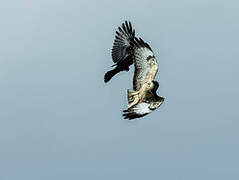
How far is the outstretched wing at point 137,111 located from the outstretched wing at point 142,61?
111 cm

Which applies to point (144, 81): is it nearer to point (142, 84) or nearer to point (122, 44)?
point (142, 84)

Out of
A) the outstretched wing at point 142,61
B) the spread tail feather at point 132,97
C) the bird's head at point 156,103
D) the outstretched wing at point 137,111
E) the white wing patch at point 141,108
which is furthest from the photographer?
the outstretched wing at point 142,61

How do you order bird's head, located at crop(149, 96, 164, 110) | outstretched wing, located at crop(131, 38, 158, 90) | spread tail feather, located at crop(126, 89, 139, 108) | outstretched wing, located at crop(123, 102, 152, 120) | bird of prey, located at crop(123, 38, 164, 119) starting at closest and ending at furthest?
outstretched wing, located at crop(123, 102, 152, 120), bird's head, located at crop(149, 96, 164, 110), bird of prey, located at crop(123, 38, 164, 119), spread tail feather, located at crop(126, 89, 139, 108), outstretched wing, located at crop(131, 38, 158, 90)

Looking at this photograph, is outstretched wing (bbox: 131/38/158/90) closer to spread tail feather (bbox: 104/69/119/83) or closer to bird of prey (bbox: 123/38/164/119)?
bird of prey (bbox: 123/38/164/119)

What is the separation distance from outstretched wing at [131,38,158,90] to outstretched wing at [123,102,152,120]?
111 centimetres

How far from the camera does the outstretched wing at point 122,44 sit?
3797 centimetres

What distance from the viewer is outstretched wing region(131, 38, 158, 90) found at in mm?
27328

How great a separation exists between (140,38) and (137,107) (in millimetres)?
2853

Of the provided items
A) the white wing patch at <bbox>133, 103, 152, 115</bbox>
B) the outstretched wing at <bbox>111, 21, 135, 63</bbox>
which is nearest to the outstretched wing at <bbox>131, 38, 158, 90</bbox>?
the white wing patch at <bbox>133, 103, 152, 115</bbox>

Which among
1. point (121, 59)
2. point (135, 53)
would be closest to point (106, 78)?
point (121, 59)

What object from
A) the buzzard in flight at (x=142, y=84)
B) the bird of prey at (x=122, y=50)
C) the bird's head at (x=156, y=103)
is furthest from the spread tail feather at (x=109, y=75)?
the bird's head at (x=156, y=103)

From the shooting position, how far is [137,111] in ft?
85.0

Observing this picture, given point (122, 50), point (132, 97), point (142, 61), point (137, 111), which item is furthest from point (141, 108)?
point (122, 50)

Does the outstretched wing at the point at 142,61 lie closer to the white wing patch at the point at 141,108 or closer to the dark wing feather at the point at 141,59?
the dark wing feather at the point at 141,59
